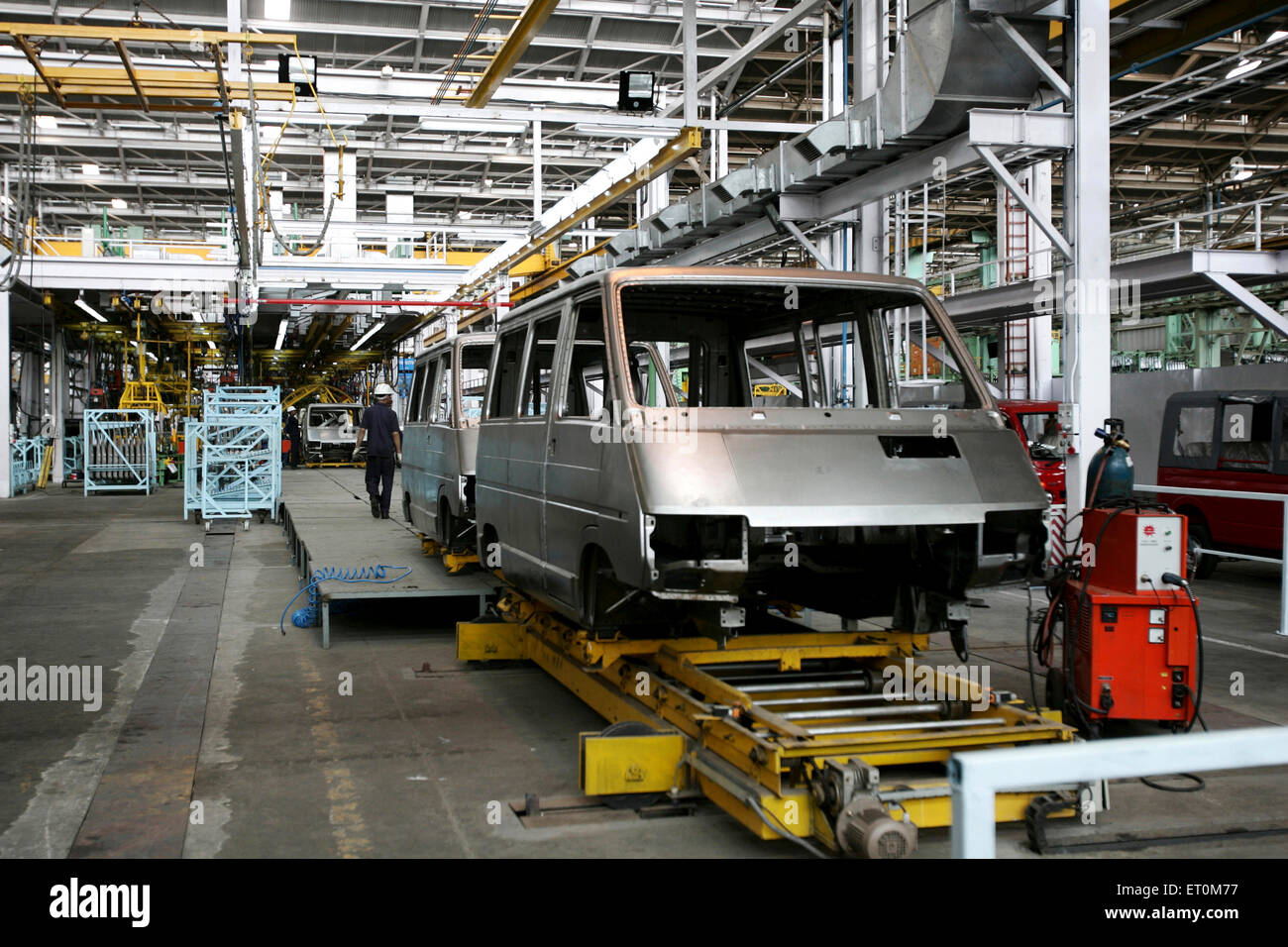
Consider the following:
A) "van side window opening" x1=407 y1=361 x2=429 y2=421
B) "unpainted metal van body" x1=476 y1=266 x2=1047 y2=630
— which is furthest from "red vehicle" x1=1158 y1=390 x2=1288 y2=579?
"van side window opening" x1=407 y1=361 x2=429 y2=421

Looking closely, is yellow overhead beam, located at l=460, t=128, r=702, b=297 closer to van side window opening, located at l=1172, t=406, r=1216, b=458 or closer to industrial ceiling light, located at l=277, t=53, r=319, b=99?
industrial ceiling light, located at l=277, t=53, r=319, b=99

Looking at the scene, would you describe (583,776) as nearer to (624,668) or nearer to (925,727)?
(624,668)

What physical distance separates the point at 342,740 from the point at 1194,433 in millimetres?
9796

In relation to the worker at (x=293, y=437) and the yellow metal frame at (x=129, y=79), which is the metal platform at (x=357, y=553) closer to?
the yellow metal frame at (x=129, y=79)

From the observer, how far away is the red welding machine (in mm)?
5055

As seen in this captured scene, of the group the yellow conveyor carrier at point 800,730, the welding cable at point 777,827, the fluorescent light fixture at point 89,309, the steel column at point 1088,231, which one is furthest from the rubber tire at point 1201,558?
the fluorescent light fixture at point 89,309

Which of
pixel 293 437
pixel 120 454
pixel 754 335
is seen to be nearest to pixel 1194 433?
pixel 754 335

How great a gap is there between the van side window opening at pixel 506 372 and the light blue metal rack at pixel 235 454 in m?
8.84

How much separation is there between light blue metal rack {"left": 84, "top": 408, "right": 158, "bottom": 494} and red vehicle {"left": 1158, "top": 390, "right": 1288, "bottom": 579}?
60.1 ft

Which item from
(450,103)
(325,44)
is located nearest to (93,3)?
(325,44)

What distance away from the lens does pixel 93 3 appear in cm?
1966

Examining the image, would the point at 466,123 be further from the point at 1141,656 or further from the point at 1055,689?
the point at 1141,656

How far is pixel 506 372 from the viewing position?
697 centimetres
